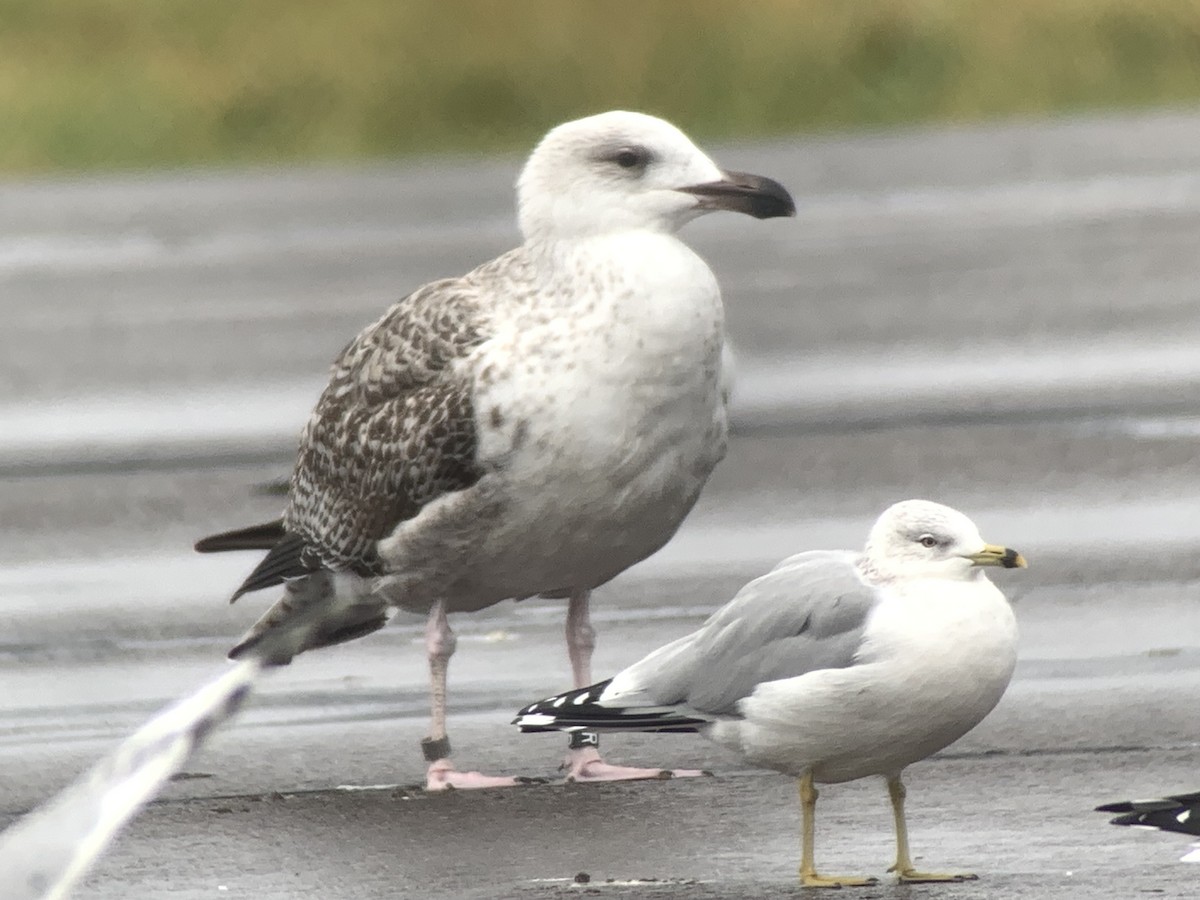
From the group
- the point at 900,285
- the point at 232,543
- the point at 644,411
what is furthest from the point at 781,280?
the point at 644,411

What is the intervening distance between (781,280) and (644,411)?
9.62m

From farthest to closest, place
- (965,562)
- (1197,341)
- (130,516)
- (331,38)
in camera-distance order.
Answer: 1. (331,38)
2. (1197,341)
3. (130,516)
4. (965,562)

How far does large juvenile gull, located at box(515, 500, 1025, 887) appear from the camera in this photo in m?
6.07

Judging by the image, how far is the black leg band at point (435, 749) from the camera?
750cm

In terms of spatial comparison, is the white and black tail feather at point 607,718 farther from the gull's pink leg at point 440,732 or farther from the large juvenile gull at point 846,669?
the gull's pink leg at point 440,732

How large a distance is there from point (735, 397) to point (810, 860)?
717cm

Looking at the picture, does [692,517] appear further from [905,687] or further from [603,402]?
[905,687]

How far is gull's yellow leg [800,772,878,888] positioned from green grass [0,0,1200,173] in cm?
1826

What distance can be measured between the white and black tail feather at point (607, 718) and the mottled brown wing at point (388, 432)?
39.9 inches

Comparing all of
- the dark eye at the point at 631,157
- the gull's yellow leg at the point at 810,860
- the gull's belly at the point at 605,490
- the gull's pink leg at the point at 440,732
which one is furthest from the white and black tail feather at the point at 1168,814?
the dark eye at the point at 631,157

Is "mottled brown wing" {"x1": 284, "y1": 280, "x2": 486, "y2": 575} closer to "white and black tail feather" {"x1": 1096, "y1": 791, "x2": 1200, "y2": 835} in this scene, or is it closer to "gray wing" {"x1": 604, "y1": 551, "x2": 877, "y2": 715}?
"gray wing" {"x1": 604, "y1": 551, "x2": 877, "y2": 715}

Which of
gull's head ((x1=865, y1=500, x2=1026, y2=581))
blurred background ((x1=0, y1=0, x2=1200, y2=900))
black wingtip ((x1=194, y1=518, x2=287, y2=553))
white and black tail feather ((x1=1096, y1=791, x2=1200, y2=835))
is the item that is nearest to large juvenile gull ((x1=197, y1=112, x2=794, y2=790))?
blurred background ((x1=0, y1=0, x2=1200, y2=900))

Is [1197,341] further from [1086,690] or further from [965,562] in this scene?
[965,562]

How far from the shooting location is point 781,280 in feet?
55.1
